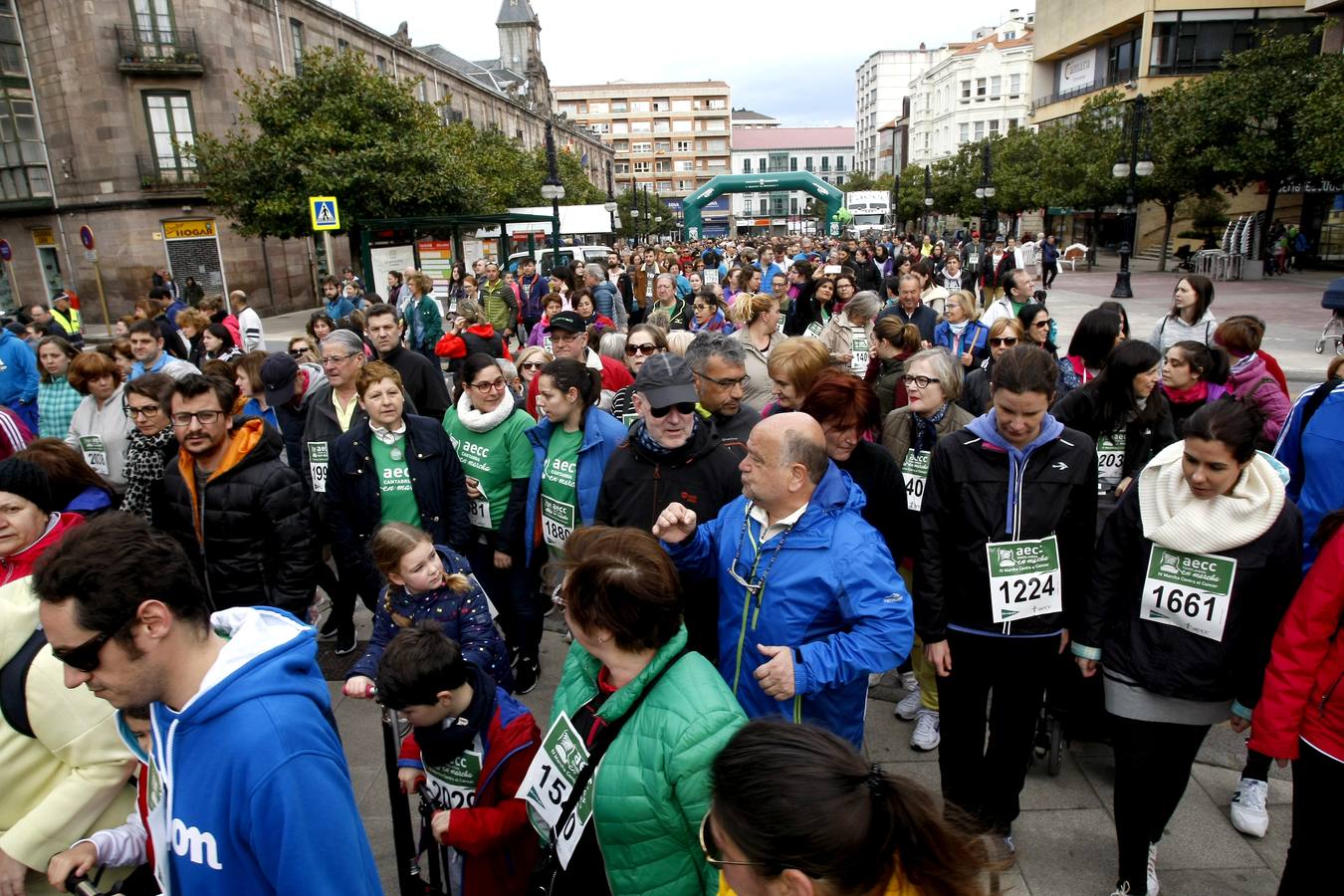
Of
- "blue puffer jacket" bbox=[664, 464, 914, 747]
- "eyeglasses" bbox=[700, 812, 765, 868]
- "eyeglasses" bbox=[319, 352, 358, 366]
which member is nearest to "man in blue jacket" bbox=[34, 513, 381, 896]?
"eyeglasses" bbox=[700, 812, 765, 868]

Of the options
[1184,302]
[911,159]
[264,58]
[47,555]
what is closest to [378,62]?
[264,58]

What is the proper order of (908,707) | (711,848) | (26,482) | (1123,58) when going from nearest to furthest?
(711,848) < (26,482) < (908,707) < (1123,58)

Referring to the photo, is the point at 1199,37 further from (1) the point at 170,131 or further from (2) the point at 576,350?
(2) the point at 576,350

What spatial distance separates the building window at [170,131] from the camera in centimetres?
2750

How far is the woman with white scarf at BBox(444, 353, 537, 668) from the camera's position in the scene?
478 centimetres

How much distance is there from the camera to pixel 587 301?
1030cm

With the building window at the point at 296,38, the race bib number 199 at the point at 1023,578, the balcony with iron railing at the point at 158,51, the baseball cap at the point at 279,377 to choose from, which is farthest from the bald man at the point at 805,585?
the building window at the point at 296,38

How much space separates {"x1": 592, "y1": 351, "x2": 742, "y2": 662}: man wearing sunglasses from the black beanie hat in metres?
2.09

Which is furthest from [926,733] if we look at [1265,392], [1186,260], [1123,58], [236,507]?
[1123,58]

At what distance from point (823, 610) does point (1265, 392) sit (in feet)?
13.2

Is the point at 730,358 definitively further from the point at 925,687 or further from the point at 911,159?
the point at 911,159

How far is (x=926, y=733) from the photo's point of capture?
437 centimetres

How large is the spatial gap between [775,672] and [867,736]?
2.27m

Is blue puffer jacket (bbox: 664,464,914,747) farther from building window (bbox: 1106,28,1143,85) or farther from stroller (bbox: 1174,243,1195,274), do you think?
building window (bbox: 1106,28,1143,85)
